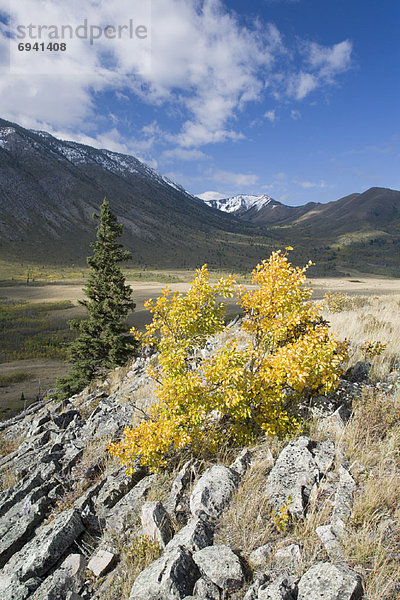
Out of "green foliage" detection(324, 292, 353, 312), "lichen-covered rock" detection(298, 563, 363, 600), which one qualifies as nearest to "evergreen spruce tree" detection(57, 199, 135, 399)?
"green foliage" detection(324, 292, 353, 312)

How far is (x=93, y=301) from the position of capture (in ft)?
52.2

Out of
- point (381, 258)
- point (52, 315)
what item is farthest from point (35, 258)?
A: point (381, 258)

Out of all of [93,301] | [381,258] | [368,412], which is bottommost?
[368,412]

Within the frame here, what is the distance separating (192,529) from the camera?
3.52 metres

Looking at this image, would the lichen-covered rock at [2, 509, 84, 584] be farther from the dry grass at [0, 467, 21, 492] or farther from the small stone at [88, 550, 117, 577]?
the dry grass at [0, 467, 21, 492]

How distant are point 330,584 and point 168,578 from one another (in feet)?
A: 5.02

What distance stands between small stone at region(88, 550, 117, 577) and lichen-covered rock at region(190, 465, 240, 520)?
3.75ft

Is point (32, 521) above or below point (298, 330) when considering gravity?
below

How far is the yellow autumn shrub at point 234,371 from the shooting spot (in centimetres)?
439

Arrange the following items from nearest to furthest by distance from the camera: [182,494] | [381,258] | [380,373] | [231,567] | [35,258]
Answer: [231,567], [182,494], [380,373], [35,258], [381,258]

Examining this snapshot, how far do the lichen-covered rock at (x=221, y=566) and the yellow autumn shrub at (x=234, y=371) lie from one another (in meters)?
1.35

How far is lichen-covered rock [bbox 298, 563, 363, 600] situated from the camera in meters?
2.55

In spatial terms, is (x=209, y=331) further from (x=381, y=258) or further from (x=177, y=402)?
(x=381, y=258)

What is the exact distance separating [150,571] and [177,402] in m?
1.90
